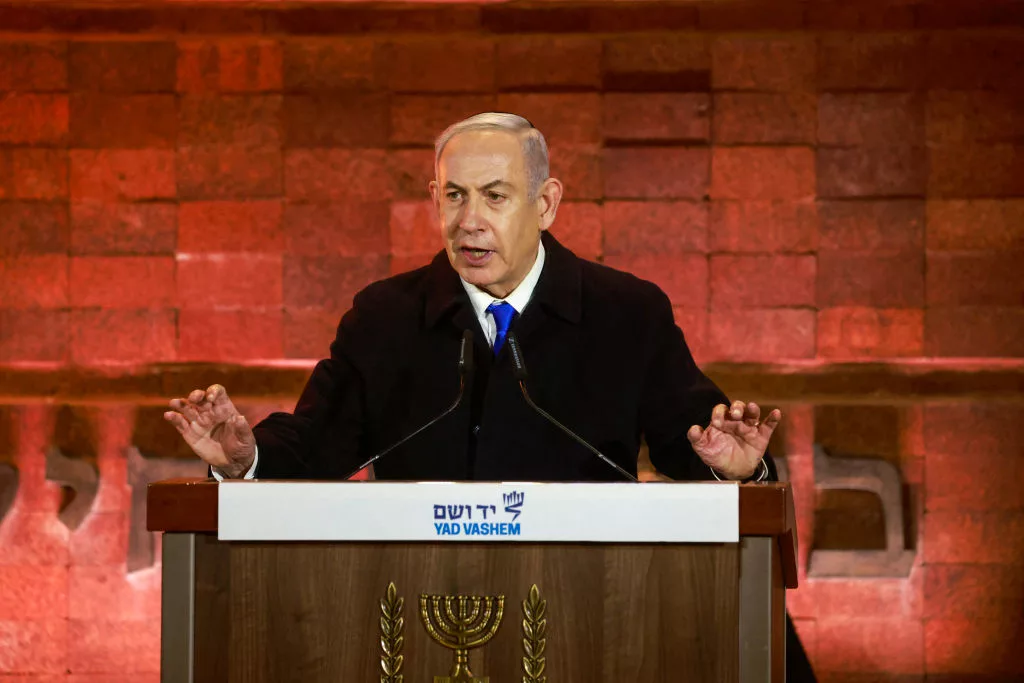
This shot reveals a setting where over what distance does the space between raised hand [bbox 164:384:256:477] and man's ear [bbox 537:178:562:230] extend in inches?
29.5

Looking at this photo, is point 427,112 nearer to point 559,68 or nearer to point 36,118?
point 559,68

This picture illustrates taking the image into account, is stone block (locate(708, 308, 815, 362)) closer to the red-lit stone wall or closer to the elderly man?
the red-lit stone wall

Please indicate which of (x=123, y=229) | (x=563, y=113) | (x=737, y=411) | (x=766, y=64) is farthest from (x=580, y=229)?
(x=737, y=411)

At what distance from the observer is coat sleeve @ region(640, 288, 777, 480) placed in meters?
2.20

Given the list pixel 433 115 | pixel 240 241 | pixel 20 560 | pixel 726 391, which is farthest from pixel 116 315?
pixel 726 391

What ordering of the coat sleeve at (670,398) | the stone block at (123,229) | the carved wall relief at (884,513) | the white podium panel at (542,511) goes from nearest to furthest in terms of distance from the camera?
1. the white podium panel at (542,511)
2. the coat sleeve at (670,398)
3. the carved wall relief at (884,513)
4. the stone block at (123,229)

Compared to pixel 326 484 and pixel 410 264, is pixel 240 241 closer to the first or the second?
pixel 410 264

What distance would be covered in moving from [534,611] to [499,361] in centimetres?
80

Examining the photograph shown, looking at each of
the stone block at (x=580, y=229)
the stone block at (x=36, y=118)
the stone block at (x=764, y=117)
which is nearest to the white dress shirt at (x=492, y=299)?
the stone block at (x=580, y=229)

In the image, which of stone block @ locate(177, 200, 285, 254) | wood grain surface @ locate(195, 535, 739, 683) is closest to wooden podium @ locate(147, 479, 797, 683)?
wood grain surface @ locate(195, 535, 739, 683)

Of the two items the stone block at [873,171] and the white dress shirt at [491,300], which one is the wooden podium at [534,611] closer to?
the white dress shirt at [491,300]

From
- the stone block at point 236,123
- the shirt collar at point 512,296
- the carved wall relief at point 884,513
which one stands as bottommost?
the carved wall relief at point 884,513

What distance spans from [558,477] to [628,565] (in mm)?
728

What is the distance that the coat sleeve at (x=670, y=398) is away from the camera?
86.7 inches
